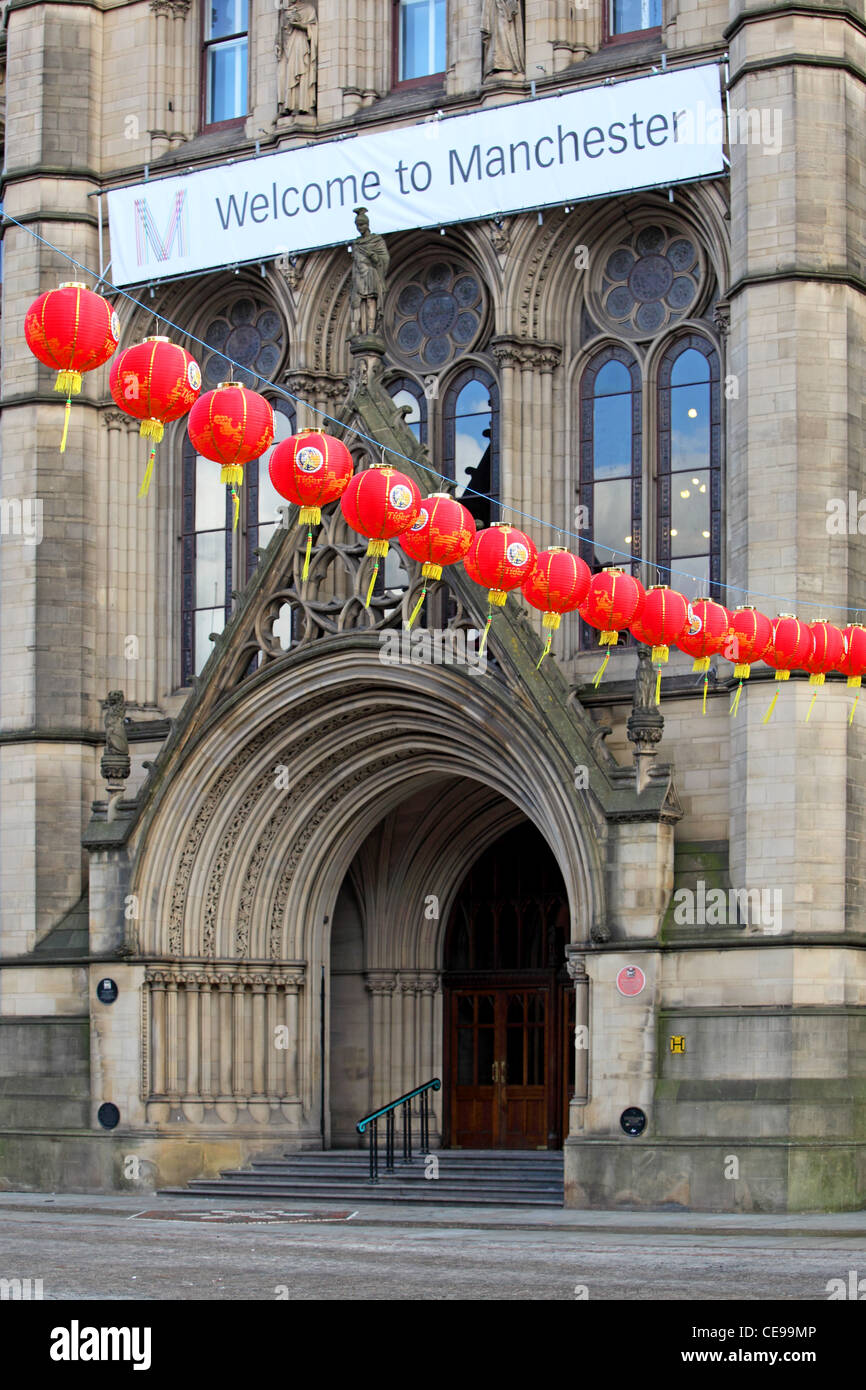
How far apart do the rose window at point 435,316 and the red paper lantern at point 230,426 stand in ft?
34.8

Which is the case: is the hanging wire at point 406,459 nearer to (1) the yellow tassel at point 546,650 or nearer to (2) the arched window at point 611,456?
(2) the arched window at point 611,456

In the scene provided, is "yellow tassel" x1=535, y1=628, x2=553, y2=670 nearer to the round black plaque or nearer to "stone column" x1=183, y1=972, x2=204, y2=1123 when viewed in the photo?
the round black plaque

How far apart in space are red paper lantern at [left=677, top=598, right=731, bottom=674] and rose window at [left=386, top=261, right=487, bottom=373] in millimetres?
8208

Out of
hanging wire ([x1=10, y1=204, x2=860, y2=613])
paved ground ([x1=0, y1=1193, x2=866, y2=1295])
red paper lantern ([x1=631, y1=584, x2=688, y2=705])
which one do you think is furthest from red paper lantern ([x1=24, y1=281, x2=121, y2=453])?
hanging wire ([x1=10, y1=204, x2=860, y2=613])

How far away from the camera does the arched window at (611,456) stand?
98.1 ft

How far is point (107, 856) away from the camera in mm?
31031

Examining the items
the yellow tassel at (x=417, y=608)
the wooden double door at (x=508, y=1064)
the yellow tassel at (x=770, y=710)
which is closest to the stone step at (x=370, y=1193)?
the wooden double door at (x=508, y=1064)

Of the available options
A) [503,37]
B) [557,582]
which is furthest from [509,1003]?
[503,37]

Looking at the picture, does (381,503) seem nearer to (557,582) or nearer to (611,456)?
(557,582)

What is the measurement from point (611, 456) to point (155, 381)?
1151cm

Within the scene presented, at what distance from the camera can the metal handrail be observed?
96.2 feet

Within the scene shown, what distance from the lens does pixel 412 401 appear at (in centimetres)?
3195

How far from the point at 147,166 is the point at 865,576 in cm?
1197
